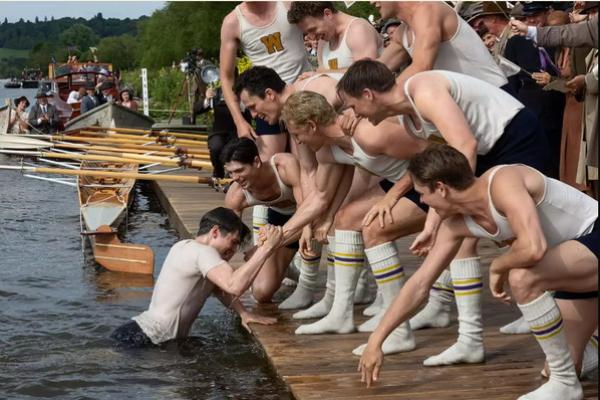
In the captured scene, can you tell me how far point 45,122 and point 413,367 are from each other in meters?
22.1

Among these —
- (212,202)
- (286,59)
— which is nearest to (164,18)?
(212,202)

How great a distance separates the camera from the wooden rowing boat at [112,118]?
21781 millimetres

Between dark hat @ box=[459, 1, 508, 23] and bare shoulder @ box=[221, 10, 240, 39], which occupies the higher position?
dark hat @ box=[459, 1, 508, 23]

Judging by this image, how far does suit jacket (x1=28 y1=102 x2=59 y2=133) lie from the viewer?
26.2m

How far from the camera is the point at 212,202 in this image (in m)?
12.8

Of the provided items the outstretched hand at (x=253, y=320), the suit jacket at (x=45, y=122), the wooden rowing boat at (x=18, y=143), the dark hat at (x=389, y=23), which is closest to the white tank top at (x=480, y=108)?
the outstretched hand at (x=253, y=320)

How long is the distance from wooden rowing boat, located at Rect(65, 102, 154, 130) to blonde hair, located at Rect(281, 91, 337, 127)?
1650 cm

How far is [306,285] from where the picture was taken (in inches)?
271

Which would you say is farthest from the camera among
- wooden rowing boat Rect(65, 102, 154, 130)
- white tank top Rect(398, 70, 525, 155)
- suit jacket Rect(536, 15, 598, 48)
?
wooden rowing boat Rect(65, 102, 154, 130)

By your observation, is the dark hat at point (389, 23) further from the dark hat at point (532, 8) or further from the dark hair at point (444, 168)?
the dark hair at point (444, 168)

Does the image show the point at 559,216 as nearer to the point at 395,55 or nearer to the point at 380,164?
the point at 380,164

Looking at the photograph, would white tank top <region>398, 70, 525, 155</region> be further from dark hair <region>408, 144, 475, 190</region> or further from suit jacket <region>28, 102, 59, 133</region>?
suit jacket <region>28, 102, 59, 133</region>

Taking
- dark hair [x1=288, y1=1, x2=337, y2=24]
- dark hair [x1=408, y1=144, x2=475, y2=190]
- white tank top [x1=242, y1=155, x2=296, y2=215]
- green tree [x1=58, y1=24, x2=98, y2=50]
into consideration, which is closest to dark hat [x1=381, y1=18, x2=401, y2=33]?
white tank top [x1=242, y1=155, x2=296, y2=215]

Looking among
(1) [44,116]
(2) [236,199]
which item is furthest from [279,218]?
(1) [44,116]
